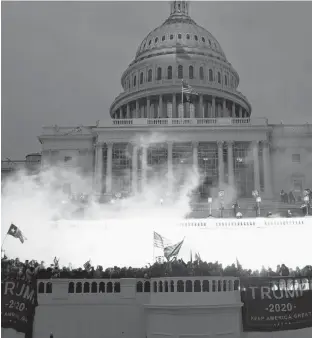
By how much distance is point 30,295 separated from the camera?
56.3 feet

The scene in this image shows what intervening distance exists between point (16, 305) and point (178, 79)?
1377 inches

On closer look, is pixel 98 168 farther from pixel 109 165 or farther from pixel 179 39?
pixel 179 39

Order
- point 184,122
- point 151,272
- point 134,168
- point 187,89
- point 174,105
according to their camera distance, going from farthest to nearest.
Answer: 1. point 174,105
2. point 187,89
3. point 184,122
4. point 134,168
5. point 151,272

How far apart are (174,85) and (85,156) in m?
11.6

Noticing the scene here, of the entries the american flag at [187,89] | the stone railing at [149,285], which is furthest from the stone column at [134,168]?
the stone railing at [149,285]

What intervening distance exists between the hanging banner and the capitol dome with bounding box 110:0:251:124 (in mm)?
29485

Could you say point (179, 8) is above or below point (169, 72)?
above

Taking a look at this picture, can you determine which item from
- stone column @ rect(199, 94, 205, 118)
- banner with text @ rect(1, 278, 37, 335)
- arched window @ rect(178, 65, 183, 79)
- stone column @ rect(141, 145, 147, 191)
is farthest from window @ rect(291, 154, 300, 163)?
banner with text @ rect(1, 278, 37, 335)

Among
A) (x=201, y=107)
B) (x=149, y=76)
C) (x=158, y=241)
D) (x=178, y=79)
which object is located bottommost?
(x=158, y=241)

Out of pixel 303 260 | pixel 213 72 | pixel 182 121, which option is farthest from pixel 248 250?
pixel 213 72

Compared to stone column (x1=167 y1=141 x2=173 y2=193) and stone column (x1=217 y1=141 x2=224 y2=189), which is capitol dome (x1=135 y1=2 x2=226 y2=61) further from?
stone column (x1=167 y1=141 x2=173 y2=193)

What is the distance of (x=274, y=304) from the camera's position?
56.4 feet

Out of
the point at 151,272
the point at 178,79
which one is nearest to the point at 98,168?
the point at 178,79

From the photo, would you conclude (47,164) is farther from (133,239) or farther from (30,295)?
(30,295)
